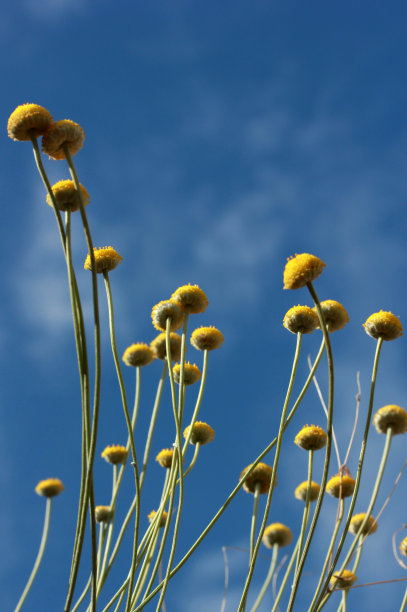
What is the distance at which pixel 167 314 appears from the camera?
7.64 feet

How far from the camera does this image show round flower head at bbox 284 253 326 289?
186cm

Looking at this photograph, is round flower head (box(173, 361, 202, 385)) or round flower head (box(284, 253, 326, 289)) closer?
round flower head (box(284, 253, 326, 289))

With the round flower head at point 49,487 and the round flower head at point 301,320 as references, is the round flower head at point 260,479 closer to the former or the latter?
the round flower head at point 301,320

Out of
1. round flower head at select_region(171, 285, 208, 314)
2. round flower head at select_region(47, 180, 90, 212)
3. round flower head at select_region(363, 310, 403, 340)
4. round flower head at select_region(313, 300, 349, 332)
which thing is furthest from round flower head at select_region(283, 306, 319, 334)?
round flower head at select_region(47, 180, 90, 212)

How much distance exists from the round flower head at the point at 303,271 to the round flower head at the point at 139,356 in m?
1.03

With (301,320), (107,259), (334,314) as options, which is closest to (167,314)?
(107,259)

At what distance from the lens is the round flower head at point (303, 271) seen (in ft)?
6.11

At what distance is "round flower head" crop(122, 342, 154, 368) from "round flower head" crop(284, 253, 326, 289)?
1026 mm

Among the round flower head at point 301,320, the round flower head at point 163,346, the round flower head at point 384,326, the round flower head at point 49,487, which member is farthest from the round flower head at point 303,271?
the round flower head at point 49,487

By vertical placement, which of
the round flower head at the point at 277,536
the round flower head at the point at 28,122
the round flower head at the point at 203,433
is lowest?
the round flower head at the point at 277,536

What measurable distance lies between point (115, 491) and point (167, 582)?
654 mm

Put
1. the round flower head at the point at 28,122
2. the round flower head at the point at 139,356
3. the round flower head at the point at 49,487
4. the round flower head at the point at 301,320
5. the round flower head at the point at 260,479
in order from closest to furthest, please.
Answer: the round flower head at the point at 28,122 → the round flower head at the point at 301,320 → the round flower head at the point at 260,479 → the round flower head at the point at 139,356 → the round flower head at the point at 49,487

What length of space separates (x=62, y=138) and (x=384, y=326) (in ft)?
4.06

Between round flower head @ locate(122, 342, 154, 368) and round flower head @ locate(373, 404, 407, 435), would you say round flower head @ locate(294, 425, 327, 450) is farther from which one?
round flower head @ locate(122, 342, 154, 368)
